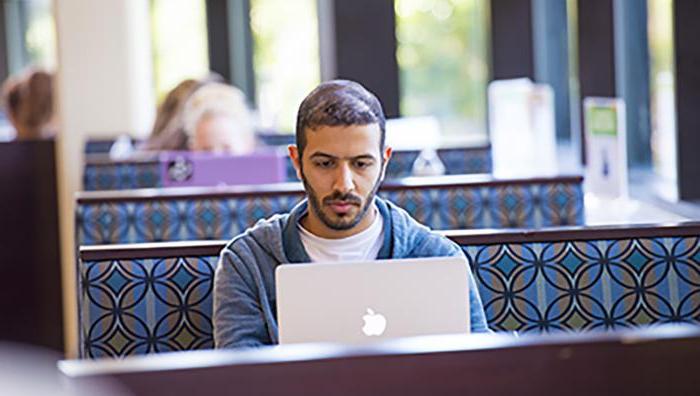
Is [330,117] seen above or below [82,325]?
above

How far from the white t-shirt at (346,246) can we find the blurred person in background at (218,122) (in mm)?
3278

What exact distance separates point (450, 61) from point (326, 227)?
6105mm

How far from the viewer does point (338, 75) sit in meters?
6.90

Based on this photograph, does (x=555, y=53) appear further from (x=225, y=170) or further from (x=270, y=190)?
(x=270, y=190)

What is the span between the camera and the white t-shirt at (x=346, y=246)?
2850 millimetres

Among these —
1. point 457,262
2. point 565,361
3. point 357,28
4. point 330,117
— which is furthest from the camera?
point 357,28

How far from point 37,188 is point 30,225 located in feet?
0.60

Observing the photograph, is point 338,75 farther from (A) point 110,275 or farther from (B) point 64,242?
(A) point 110,275

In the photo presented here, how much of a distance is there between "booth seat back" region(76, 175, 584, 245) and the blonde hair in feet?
5.27

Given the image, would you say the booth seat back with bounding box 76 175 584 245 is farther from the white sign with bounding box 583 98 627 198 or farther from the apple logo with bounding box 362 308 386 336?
the apple logo with bounding box 362 308 386 336

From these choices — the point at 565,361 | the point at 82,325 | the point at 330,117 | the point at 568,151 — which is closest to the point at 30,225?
the point at 568,151

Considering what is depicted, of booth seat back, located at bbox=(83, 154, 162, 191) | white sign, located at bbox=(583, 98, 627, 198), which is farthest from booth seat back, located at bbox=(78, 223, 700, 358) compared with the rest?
booth seat back, located at bbox=(83, 154, 162, 191)

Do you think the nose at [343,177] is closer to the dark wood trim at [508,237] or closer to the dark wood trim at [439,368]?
the dark wood trim at [508,237]

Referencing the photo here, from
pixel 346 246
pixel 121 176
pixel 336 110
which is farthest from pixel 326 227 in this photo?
pixel 121 176
